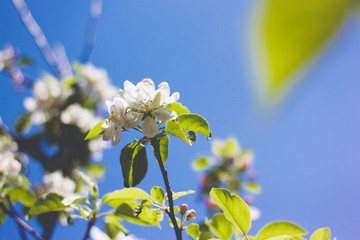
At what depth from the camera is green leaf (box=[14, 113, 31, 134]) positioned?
9.46 feet

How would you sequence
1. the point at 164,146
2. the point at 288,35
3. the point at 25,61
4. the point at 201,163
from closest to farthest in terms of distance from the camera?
the point at 288,35, the point at 164,146, the point at 201,163, the point at 25,61

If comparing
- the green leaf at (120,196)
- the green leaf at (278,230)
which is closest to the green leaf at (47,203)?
the green leaf at (120,196)

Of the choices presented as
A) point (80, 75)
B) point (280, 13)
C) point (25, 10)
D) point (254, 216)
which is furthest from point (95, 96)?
point (280, 13)

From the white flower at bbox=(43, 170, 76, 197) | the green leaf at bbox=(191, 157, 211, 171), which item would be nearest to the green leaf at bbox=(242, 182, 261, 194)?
the green leaf at bbox=(191, 157, 211, 171)

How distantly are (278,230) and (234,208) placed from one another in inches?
7.4

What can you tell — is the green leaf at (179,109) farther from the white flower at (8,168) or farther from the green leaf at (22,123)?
the green leaf at (22,123)

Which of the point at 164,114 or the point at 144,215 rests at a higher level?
the point at 164,114

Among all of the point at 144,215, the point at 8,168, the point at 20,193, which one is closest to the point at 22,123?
the point at 8,168

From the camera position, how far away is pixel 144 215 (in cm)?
89

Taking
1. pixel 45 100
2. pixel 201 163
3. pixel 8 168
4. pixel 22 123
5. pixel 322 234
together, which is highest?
pixel 45 100

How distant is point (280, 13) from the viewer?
13cm

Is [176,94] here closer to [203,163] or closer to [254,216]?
[254,216]

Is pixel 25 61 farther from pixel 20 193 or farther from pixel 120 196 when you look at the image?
pixel 120 196

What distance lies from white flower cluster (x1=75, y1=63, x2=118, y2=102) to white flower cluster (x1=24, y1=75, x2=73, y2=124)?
29 cm
